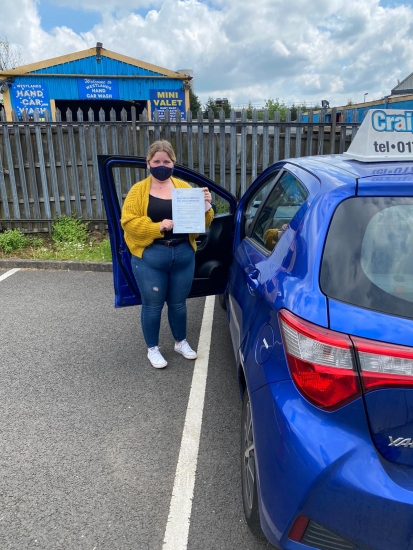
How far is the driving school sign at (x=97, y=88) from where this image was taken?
17.2m

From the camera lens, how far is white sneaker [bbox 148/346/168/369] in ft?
11.3

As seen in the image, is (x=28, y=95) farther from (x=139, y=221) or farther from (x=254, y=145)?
(x=139, y=221)

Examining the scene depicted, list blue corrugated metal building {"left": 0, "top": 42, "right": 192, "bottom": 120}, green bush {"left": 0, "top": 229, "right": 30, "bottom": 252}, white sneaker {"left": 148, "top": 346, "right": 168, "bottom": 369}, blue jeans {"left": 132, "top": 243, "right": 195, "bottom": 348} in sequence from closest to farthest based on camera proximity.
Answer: blue jeans {"left": 132, "top": 243, "right": 195, "bottom": 348}
white sneaker {"left": 148, "top": 346, "right": 168, "bottom": 369}
green bush {"left": 0, "top": 229, "right": 30, "bottom": 252}
blue corrugated metal building {"left": 0, "top": 42, "right": 192, "bottom": 120}

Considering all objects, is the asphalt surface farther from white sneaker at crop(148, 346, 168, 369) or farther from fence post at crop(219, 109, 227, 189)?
fence post at crop(219, 109, 227, 189)

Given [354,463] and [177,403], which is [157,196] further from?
[354,463]

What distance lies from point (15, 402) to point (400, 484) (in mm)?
2569

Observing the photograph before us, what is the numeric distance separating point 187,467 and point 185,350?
131 centimetres

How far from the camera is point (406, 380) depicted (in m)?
1.30

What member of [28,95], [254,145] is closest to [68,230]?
[254,145]

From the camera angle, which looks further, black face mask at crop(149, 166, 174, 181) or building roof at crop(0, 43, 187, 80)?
building roof at crop(0, 43, 187, 80)

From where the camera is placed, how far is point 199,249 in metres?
3.74

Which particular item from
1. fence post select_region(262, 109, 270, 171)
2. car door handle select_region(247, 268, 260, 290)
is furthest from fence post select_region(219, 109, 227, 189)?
car door handle select_region(247, 268, 260, 290)

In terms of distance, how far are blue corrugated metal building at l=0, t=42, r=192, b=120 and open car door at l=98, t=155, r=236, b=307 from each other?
14.4 metres

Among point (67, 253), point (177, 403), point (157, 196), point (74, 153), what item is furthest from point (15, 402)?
point (74, 153)
